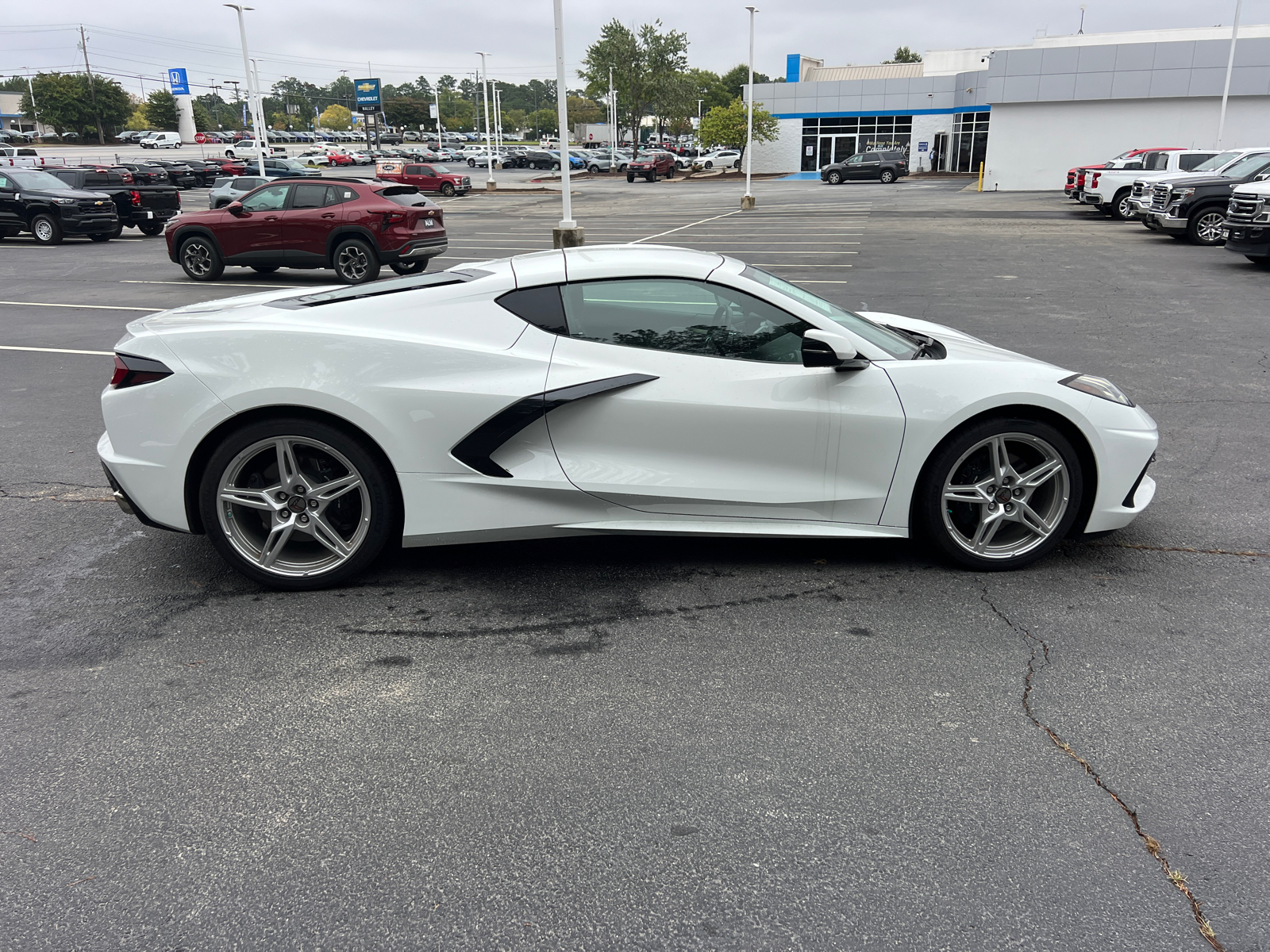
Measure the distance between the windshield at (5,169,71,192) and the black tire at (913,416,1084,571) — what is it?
25.1m

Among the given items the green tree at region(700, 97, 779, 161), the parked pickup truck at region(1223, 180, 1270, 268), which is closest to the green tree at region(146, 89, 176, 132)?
the green tree at region(700, 97, 779, 161)

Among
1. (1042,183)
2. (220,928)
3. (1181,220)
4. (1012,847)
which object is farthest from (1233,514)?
(1042,183)

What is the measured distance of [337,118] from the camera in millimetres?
160375

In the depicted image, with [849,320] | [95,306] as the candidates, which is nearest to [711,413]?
[849,320]

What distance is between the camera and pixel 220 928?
2301mm

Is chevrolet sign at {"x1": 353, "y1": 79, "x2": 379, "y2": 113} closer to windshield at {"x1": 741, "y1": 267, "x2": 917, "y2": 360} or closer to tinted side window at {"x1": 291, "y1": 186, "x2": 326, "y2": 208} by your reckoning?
tinted side window at {"x1": 291, "y1": 186, "x2": 326, "y2": 208}

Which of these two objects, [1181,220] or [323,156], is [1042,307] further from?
[323,156]

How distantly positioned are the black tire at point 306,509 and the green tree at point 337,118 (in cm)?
16112

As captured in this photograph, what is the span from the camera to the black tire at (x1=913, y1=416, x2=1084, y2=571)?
419 cm

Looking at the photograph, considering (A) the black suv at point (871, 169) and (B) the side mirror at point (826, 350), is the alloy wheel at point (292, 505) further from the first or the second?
(A) the black suv at point (871, 169)

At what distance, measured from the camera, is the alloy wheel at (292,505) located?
160 inches

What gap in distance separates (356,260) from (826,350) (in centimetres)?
1339

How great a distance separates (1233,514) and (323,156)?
69964 mm

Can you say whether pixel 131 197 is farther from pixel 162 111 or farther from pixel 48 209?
pixel 162 111
